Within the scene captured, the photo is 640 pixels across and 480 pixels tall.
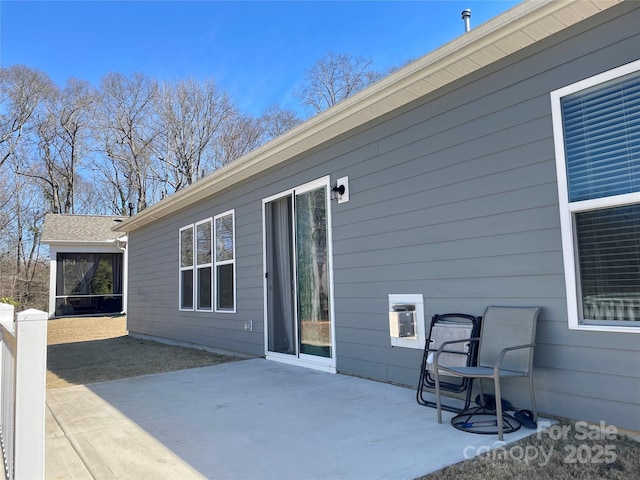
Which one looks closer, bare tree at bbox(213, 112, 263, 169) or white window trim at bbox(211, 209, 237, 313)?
white window trim at bbox(211, 209, 237, 313)

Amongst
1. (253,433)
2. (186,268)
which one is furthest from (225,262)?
(253,433)

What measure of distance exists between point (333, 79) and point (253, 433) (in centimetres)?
1637

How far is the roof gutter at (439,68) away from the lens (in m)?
2.84

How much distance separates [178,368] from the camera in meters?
5.83

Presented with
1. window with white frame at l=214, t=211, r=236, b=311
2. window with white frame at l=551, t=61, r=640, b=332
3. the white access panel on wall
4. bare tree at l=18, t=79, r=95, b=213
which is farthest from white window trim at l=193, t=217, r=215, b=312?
bare tree at l=18, t=79, r=95, b=213

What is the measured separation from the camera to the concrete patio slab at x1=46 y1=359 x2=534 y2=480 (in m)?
2.44

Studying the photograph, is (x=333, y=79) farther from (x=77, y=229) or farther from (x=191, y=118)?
(x=77, y=229)

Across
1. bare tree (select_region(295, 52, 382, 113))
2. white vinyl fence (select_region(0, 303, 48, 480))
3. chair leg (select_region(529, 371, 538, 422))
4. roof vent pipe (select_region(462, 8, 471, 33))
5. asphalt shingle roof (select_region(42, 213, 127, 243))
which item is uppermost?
bare tree (select_region(295, 52, 382, 113))

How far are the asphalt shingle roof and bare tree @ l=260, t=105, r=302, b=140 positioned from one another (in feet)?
24.2

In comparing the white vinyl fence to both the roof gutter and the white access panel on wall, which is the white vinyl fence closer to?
the white access panel on wall

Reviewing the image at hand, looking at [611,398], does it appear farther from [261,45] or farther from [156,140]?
[156,140]

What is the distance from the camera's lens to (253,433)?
3021 mm

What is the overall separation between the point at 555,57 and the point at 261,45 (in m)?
14.5

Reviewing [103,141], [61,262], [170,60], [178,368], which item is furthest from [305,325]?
[103,141]
